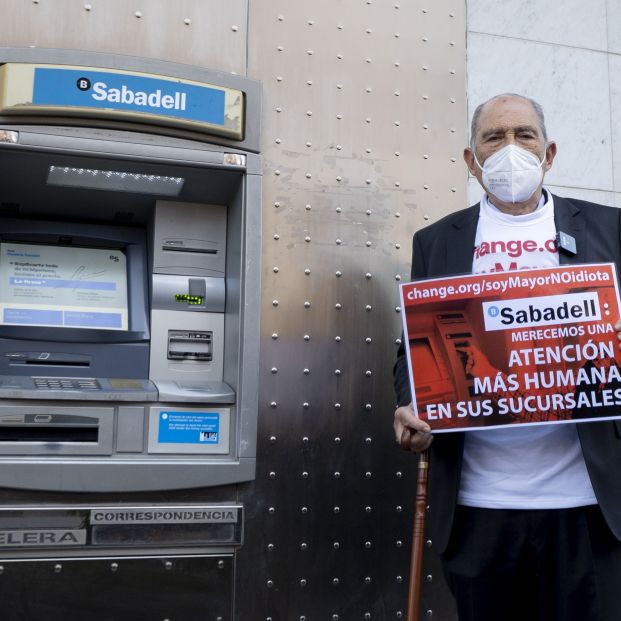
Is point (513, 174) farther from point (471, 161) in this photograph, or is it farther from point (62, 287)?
point (62, 287)

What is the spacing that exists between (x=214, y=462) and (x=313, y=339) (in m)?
0.61

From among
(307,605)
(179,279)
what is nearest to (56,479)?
(179,279)

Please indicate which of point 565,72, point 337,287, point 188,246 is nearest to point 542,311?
point 337,287

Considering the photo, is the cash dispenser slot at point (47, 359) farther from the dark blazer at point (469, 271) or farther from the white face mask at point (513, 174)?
the white face mask at point (513, 174)

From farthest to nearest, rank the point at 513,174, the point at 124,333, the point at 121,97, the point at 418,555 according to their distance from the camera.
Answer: the point at 124,333 < the point at 121,97 < the point at 513,174 < the point at 418,555

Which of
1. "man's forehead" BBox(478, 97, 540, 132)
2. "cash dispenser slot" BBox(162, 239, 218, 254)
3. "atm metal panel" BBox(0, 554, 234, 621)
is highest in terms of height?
"man's forehead" BBox(478, 97, 540, 132)

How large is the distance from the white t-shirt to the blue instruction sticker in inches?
41.5

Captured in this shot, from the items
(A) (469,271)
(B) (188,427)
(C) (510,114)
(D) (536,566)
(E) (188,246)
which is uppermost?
Answer: (C) (510,114)

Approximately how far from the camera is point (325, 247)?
321cm

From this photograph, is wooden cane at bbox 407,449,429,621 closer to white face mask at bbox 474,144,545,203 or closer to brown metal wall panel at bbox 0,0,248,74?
white face mask at bbox 474,144,545,203

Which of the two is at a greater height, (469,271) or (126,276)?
(126,276)

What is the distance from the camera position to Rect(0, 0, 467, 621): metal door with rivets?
3.02 meters

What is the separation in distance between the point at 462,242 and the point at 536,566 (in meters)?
0.94

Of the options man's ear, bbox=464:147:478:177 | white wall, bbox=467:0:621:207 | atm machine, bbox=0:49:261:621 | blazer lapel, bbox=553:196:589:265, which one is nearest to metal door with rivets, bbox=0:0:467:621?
atm machine, bbox=0:49:261:621
